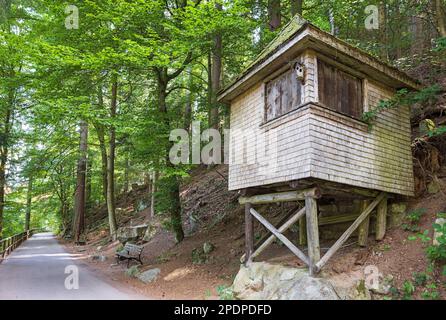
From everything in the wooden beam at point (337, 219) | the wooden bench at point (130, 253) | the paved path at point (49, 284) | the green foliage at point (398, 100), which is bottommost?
the paved path at point (49, 284)

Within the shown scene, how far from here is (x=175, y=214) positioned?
1259cm

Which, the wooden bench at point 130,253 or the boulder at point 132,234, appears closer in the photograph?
the wooden bench at point 130,253

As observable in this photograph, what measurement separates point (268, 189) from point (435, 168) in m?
4.39

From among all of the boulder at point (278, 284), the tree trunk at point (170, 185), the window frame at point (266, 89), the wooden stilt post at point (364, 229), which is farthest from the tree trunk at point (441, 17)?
the tree trunk at point (170, 185)

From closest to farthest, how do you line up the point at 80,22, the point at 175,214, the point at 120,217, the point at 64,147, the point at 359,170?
1. the point at 359,170
2. the point at 80,22
3. the point at 175,214
4. the point at 64,147
5. the point at 120,217

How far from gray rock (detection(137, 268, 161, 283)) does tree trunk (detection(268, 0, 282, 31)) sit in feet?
32.0

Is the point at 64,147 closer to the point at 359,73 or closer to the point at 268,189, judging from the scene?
the point at 268,189

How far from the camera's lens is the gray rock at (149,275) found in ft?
32.3

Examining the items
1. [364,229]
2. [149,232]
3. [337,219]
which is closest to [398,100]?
[364,229]

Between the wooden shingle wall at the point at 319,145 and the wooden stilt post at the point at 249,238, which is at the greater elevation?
the wooden shingle wall at the point at 319,145

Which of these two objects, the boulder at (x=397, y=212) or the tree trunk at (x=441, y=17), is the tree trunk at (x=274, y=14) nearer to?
the tree trunk at (x=441, y=17)

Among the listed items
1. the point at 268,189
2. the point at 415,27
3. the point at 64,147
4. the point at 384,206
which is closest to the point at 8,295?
the point at 268,189

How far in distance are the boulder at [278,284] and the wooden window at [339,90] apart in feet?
11.8

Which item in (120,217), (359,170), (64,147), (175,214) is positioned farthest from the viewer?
(120,217)
